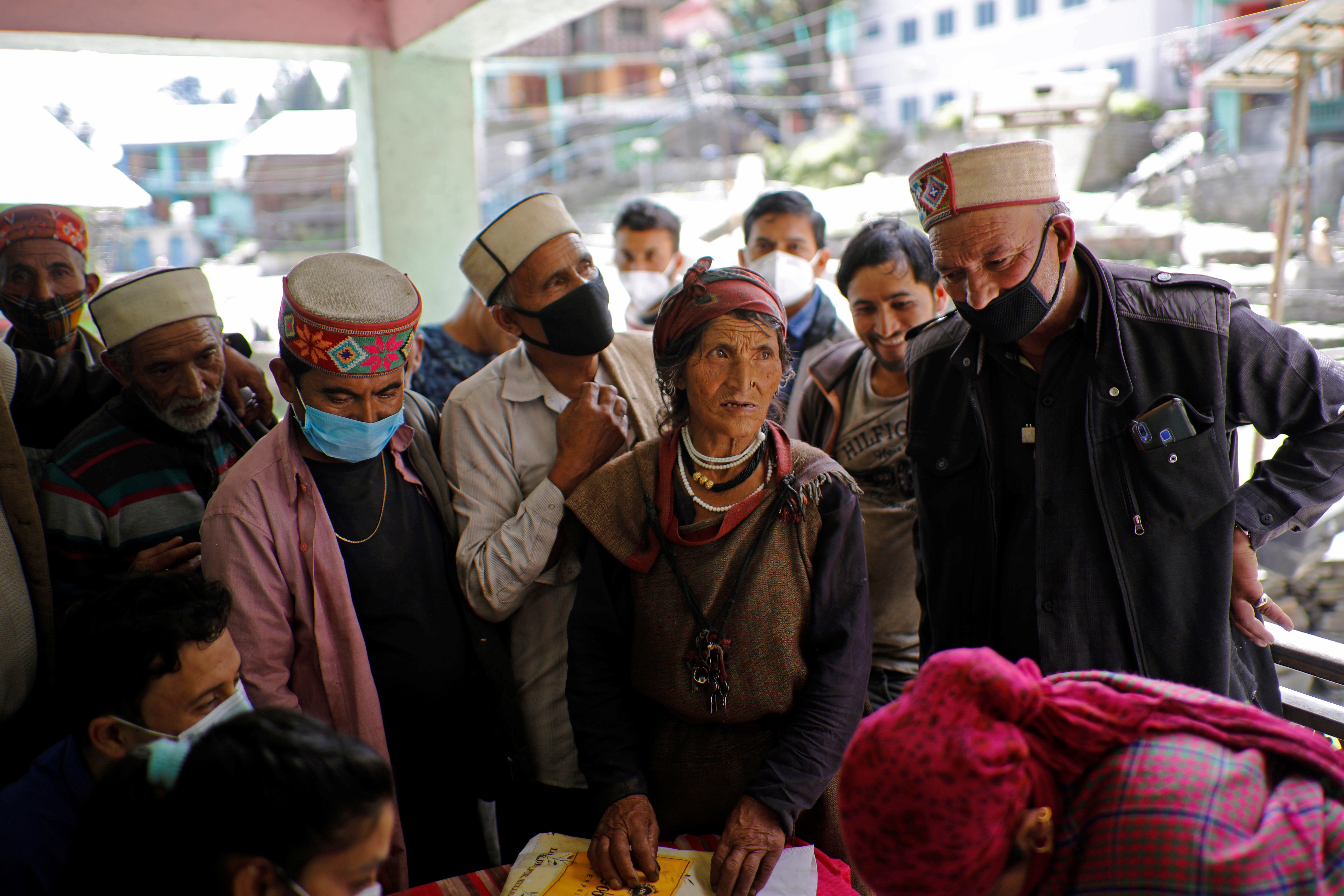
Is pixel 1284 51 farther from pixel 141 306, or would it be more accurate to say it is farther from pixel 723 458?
pixel 141 306

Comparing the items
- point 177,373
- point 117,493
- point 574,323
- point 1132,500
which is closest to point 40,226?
point 177,373

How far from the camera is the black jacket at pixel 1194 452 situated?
2004 mm

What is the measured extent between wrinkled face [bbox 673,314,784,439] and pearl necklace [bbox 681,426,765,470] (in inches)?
0.9

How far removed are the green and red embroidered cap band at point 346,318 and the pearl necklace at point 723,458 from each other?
0.71 metres

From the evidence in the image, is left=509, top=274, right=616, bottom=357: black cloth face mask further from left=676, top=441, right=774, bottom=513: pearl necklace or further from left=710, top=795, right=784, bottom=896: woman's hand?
left=710, top=795, right=784, bottom=896: woman's hand

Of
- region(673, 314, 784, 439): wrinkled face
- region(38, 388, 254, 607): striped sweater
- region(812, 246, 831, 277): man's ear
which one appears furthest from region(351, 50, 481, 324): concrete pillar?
region(673, 314, 784, 439): wrinkled face

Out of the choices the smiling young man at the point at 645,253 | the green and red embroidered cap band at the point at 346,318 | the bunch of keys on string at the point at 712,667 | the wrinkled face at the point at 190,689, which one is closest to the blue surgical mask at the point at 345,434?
the green and red embroidered cap band at the point at 346,318

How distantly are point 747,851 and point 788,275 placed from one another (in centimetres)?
231

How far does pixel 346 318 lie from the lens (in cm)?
201

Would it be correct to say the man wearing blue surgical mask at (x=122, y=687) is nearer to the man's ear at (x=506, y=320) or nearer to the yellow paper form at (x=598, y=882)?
the yellow paper form at (x=598, y=882)

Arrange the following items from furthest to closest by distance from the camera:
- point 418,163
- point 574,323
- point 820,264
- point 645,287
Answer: point 418,163 < point 645,287 < point 820,264 < point 574,323

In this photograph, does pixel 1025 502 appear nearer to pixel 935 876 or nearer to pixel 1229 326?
pixel 1229 326

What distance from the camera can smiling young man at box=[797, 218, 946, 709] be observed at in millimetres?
2730

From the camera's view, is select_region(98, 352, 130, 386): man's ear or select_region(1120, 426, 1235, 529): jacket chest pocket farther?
select_region(98, 352, 130, 386): man's ear
